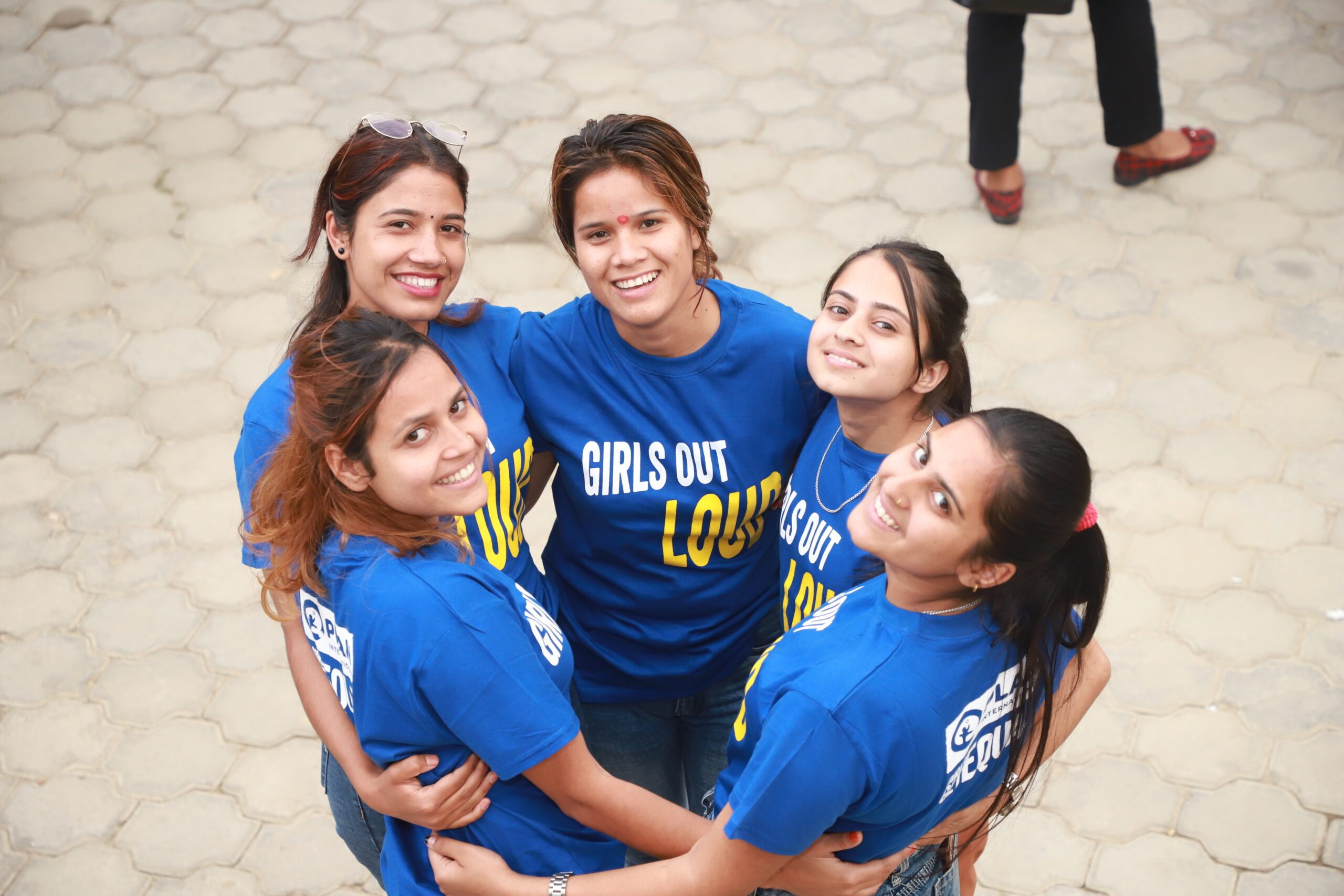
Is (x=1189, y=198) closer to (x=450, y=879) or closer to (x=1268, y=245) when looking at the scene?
(x=1268, y=245)

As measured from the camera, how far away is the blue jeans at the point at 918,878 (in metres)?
1.99

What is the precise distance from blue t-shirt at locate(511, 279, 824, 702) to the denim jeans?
7 centimetres

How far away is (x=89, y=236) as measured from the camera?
203 inches

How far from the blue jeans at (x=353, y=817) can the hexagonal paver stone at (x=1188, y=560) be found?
2.50 m

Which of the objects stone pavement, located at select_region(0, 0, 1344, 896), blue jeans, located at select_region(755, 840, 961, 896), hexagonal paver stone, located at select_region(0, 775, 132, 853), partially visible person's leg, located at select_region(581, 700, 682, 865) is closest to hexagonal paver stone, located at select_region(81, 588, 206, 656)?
stone pavement, located at select_region(0, 0, 1344, 896)

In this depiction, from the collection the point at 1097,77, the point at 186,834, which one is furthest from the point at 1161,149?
the point at 186,834

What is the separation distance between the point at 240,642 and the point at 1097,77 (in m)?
3.80

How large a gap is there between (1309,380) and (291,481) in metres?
3.63

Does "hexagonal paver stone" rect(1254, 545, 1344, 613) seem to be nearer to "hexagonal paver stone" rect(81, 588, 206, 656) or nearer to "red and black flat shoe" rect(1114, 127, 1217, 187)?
"red and black flat shoe" rect(1114, 127, 1217, 187)

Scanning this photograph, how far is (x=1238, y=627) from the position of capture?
140 inches

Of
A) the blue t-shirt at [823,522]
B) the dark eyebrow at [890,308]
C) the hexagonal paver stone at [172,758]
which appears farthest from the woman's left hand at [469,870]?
the hexagonal paver stone at [172,758]

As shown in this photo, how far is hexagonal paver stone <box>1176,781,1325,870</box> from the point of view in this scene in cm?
307

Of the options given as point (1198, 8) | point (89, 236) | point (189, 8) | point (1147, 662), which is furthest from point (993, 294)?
point (189, 8)

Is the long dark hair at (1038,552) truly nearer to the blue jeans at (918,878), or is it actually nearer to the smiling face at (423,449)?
the blue jeans at (918,878)
